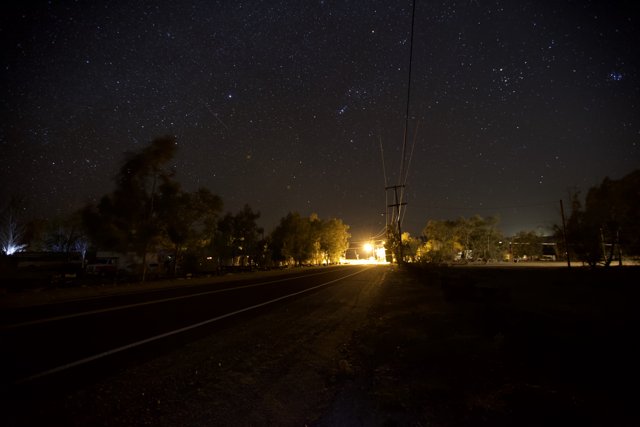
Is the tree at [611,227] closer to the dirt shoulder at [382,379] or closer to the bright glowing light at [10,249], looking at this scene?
the dirt shoulder at [382,379]

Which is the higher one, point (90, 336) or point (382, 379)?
point (382, 379)

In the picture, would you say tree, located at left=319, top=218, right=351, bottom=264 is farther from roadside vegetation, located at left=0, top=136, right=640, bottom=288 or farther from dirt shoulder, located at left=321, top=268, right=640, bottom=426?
dirt shoulder, located at left=321, top=268, right=640, bottom=426

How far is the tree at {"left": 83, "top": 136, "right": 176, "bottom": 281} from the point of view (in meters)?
23.7

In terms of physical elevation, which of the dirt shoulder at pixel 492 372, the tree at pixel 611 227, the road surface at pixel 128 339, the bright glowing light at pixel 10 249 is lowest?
the road surface at pixel 128 339

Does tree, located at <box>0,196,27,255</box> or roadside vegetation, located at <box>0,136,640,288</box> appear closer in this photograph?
roadside vegetation, located at <box>0,136,640,288</box>

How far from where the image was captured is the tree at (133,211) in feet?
77.6

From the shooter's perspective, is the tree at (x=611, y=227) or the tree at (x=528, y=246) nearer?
the tree at (x=611, y=227)

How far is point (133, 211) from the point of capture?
23.9 m

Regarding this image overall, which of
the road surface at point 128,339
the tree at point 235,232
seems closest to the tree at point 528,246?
the tree at point 235,232

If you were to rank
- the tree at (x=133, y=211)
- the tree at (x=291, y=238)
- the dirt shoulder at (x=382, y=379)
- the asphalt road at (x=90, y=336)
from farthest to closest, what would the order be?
the tree at (x=291, y=238) < the tree at (x=133, y=211) < the asphalt road at (x=90, y=336) < the dirt shoulder at (x=382, y=379)

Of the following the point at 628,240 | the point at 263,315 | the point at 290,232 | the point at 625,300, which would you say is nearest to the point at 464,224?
the point at 290,232

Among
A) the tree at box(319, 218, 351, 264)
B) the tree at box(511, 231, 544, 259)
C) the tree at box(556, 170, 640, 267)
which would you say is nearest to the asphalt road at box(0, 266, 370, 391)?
the tree at box(556, 170, 640, 267)

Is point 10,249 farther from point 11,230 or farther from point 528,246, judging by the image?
point 528,246

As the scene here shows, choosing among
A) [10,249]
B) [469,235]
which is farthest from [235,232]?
[469,235]
